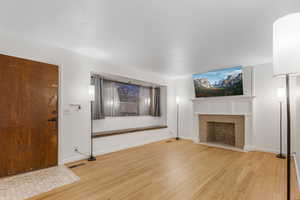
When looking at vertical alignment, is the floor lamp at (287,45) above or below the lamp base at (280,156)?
above

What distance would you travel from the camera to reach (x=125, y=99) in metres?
5.46

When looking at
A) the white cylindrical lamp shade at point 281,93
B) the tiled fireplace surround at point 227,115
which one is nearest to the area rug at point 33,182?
the tiled fireplace surround at point 227,115

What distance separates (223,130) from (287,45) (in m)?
4.65

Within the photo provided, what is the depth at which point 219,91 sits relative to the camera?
4926mm

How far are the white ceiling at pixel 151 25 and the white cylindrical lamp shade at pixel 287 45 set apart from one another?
0.82m

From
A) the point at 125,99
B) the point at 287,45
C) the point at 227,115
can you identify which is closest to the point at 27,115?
the point at 125,99

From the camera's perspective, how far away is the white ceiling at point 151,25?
1.89m

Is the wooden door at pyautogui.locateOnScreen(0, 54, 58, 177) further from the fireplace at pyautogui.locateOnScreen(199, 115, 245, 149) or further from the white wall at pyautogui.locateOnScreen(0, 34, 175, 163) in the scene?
the fireplace at pyautogui.locateOnScreen(199, 115, 245, 149)

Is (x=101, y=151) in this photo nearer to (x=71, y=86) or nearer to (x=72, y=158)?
(x=72, y=158)

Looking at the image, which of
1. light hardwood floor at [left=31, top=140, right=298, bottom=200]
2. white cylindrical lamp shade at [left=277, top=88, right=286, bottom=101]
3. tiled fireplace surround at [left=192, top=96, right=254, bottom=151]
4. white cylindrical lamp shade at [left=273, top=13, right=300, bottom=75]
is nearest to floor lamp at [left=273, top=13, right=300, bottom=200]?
white cylindrical lamp shade at [left=273, top=13, right=300, bottom=75]

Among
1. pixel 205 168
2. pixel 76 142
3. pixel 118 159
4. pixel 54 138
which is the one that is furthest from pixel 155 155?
pixel 54 138

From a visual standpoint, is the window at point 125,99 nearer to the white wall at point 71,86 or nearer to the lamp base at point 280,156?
the white wall at point 71,86

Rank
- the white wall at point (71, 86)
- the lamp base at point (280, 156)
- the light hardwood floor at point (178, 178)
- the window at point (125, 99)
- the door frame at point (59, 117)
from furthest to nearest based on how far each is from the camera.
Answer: the window at point (125, 99) < the lamp base at point (280, 156) < the door frame at point (59, 117) < the white wall at point (71, 86) < the light hardwood floor at point (178, 178)

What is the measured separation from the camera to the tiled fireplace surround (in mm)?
4458
